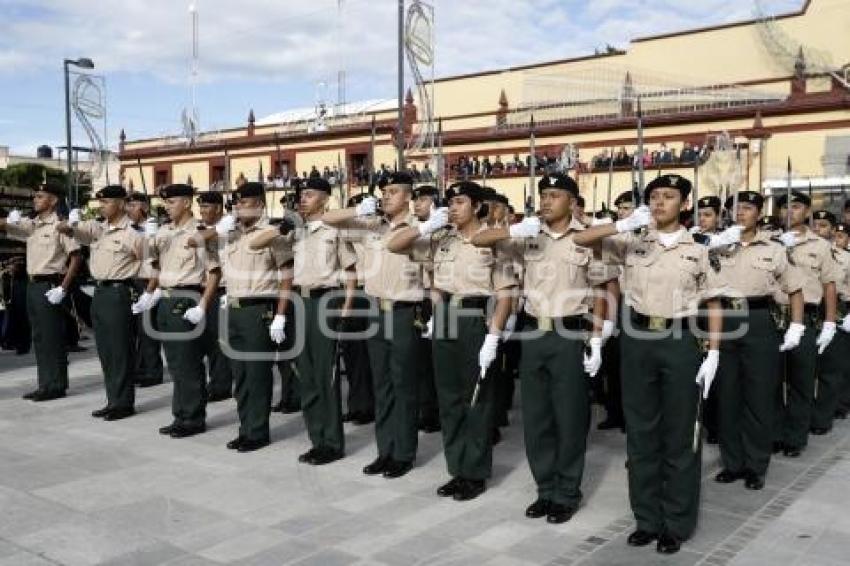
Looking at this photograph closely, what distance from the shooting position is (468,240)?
5.09 meters

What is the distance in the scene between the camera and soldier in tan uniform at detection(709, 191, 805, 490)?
5.37m

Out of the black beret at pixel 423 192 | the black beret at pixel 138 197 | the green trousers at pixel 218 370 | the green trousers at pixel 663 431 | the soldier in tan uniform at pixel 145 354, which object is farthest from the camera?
the black beret at pixel 138 197

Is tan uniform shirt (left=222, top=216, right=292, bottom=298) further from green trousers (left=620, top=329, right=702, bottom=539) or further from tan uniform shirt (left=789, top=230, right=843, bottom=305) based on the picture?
tan uniform shirt (left=789, top=230, right=843, bottom=305)

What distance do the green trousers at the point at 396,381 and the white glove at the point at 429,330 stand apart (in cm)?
7

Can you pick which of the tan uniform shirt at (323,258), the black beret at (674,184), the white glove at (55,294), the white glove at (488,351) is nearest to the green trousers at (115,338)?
the white glove at (55,294)

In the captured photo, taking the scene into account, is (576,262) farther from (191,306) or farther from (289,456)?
(191,306)

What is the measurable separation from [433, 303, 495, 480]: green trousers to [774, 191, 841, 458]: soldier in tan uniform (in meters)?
2.41

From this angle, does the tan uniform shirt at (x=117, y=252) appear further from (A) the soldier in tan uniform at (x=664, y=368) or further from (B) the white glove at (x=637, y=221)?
(B) the white glove at (x=637, y=221)

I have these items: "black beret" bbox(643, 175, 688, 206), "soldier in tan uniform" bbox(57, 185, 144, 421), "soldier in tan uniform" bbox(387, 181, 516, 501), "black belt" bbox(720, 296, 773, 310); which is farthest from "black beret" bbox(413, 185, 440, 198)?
"soldier in tan uniform" bbox(57, 185, 144, 421)

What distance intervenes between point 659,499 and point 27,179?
Result: 50.1 meters

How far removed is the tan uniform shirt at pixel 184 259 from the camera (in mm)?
6660

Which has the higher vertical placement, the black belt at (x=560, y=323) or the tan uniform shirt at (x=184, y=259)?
the tan uniform shirt at (x=184, y=259)

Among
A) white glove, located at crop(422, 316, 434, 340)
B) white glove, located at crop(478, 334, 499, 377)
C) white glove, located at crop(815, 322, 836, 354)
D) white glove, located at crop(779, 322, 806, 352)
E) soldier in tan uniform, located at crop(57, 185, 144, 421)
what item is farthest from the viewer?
soldier in tan uniform, located at crop(57, 185, 144, 421)

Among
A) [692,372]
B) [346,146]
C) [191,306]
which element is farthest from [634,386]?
[346,146]
